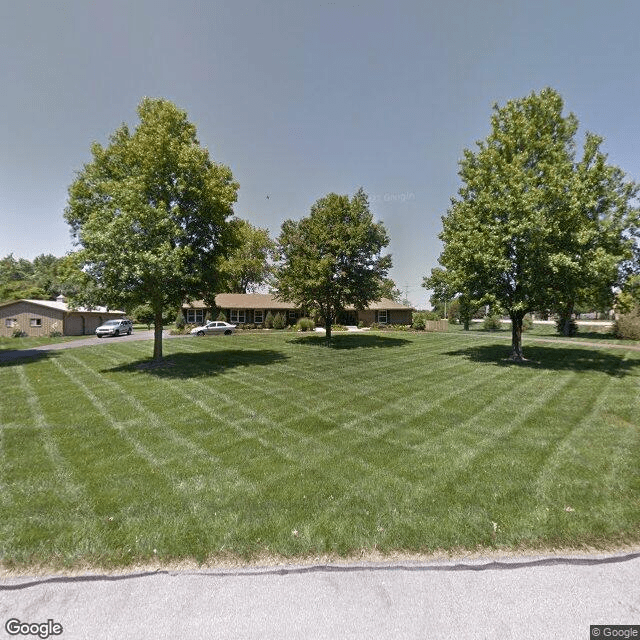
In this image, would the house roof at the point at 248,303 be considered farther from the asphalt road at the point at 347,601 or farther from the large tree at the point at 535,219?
the asphalt road at the point at 347,601

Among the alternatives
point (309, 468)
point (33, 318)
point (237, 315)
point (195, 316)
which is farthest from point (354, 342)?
point (33, 318)

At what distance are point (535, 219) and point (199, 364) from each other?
15.5 meters

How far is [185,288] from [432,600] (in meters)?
14.0

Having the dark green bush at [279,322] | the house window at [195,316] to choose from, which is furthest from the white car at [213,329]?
the house window at [195,316]

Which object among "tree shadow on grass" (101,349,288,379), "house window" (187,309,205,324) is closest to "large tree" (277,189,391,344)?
"tree shadow on grass" (101,349,288,379)

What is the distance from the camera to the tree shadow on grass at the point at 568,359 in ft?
46.3

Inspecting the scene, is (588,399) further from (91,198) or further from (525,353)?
(91,198)

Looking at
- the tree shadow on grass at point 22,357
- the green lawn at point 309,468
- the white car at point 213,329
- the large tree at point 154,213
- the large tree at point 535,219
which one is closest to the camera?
the green lawn at point 309,468

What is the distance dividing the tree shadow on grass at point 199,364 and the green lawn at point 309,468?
204 centimetres

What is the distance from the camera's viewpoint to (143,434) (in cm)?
700

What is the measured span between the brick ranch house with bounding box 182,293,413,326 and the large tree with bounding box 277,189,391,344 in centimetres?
1427

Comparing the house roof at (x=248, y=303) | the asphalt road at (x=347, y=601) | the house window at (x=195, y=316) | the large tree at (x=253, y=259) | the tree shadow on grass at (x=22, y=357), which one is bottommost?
the asphalt road at (x=347, y=601)

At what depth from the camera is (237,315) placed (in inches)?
1758

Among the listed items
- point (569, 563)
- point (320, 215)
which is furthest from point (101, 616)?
point (320, 215)
